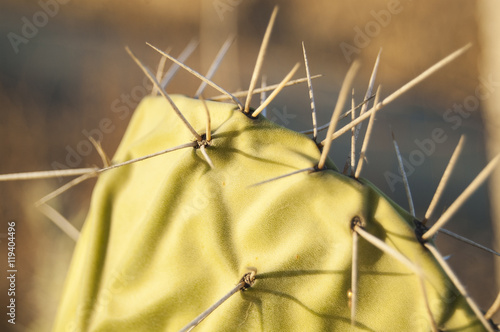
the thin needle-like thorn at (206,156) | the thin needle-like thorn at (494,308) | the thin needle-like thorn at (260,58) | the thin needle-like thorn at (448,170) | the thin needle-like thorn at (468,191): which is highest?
the thin needle-like thorn at (260,58)

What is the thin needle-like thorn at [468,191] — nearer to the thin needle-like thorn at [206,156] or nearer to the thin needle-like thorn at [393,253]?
the thin needle-like thorn at [393,253]

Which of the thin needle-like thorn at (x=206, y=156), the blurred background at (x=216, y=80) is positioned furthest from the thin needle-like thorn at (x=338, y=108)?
the blurred background at (x=216, y=80)

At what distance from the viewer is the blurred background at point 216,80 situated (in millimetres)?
1420

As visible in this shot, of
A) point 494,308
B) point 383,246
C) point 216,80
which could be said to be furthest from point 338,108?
point 216,80

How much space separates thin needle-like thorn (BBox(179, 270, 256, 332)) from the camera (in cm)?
48

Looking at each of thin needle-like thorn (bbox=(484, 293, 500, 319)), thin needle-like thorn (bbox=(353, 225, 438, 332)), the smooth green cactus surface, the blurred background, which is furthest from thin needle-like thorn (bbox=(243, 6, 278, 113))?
the blurred background

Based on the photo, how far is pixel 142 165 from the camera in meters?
0.64

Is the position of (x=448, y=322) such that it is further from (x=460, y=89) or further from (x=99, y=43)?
(x=460, y=89)

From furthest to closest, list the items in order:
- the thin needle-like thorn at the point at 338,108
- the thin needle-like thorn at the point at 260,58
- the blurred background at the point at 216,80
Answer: the blurred background at the point at 216,80 < the thin needle-like thorn at the point at 260,58 < the thin needle-like thorn at the point at 338,108

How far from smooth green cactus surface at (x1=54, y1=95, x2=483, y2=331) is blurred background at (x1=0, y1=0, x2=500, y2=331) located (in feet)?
2.02

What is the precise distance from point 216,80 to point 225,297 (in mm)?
2049

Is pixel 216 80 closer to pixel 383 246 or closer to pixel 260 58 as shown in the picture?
pixel 260 58

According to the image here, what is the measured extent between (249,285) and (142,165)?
238mm

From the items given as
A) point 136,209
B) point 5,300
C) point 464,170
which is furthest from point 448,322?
point 464,170
